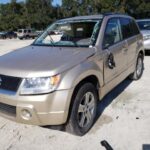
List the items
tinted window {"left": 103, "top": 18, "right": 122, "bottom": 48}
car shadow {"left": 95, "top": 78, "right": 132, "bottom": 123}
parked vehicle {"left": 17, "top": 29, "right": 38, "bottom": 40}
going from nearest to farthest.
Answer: tinted window {"left": 103, "top": 18, "right": 122, "bottom": 48}
car shadow {"left": 95, "top": 78, "right": 132, "bottom": 123}
parked vehicle {"left": 17, "top": 29, "right": 38, "bottom": 40}

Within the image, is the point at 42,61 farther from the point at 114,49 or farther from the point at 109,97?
the point at 109,97

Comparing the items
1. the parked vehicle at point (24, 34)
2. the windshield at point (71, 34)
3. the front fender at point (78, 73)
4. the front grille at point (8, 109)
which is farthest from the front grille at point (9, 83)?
the parked vehicle at point (24, 34)

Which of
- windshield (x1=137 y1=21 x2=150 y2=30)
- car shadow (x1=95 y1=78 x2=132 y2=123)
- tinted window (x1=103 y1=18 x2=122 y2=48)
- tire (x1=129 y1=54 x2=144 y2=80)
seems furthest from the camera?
windshield (x1=137 y1=21 x2=150 y2=30)

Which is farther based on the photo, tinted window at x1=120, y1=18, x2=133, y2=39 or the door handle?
tinted window at x1=120, y1=18, x2=133, y2=39

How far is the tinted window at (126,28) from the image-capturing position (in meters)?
6.08

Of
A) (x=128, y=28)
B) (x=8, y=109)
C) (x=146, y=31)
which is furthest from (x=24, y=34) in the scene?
(x=8, y=109)

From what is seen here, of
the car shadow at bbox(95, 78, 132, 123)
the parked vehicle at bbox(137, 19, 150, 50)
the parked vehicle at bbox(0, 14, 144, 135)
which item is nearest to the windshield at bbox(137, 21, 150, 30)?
the parked vehicle at bbox(137, 19, 150, 50)

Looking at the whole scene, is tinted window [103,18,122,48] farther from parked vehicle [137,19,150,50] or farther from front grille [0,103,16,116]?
parked vehicle [137,19,150,50]

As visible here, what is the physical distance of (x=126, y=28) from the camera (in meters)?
6.35

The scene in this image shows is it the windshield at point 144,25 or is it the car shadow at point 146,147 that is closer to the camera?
the car shadow at point 146,147

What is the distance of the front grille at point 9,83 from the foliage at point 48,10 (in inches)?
2171

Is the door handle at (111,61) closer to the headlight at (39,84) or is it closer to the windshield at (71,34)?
the windshield at (71,34)

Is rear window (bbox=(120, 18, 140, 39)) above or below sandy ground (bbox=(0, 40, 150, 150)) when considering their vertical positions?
above

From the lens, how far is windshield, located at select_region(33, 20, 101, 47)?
16.3 feet
